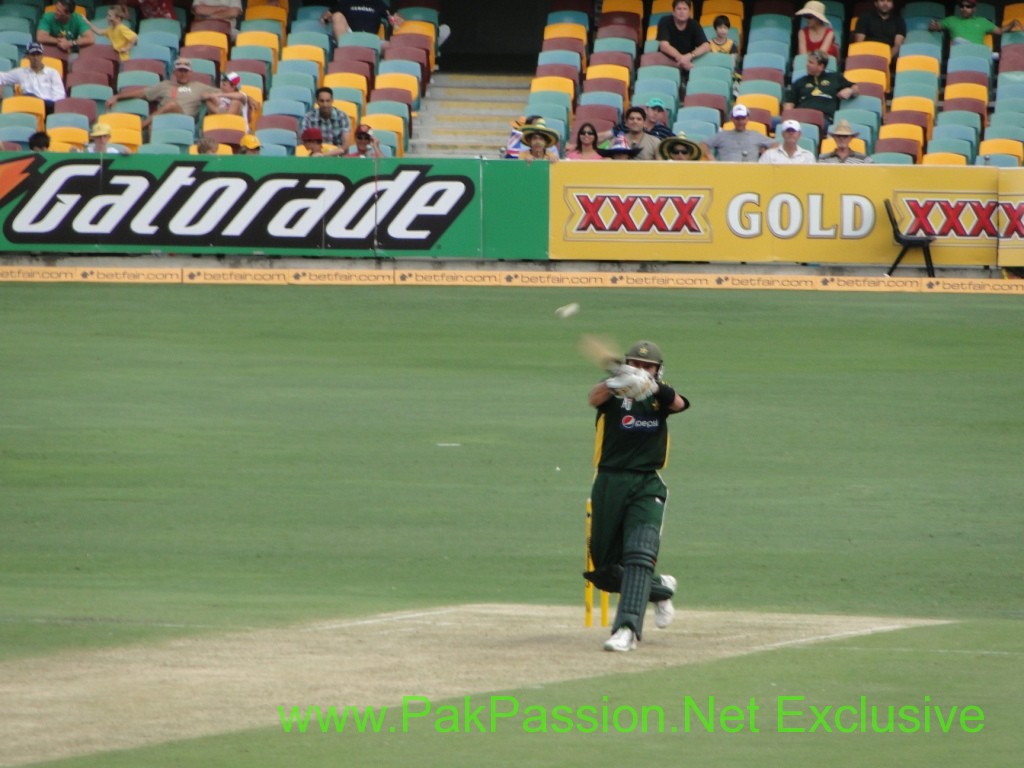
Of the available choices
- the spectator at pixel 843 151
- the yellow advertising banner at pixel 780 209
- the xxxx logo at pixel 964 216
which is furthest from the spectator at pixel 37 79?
the xxxx logo at pixel 964 216

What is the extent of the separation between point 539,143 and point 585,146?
2.32ft

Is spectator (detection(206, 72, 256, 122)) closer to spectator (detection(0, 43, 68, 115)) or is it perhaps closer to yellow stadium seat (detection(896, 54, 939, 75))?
spectator (detection(0, 43, 68, 115))

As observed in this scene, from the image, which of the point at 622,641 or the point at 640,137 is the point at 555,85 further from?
the point at 622,641

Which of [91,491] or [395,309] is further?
[395,309]

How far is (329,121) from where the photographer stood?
88.8ft

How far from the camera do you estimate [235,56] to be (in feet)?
99.7

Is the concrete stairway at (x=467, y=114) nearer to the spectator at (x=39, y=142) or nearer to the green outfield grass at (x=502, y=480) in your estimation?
the green outfield grass at (x=502, y=480)

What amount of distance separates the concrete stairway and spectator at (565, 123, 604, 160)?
3.30m

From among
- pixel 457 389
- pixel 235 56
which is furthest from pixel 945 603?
pixel 235 56

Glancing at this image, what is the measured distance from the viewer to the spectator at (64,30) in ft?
99.6

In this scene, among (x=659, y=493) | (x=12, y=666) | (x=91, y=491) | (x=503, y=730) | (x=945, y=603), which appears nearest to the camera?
(x=503, y=730)

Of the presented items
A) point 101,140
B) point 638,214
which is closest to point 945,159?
point 638,214

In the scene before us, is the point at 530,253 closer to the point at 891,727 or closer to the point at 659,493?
the point at 659,493

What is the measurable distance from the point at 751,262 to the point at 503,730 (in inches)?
699
